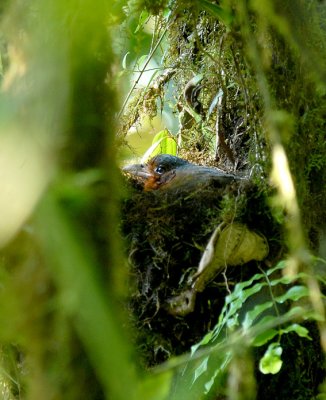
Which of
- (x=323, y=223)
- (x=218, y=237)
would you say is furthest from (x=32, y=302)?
(x=323, y=223)

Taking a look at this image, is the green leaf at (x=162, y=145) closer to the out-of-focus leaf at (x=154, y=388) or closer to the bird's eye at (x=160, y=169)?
the bird's eye at (x=160, y=169)

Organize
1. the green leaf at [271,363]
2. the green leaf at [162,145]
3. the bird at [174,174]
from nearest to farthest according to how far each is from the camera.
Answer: the green leaf at [271,363] < the bird at [174,174] < the green leaf at [162,145]

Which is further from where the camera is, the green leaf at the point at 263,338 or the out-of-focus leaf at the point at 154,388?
the green leaf at the point at 263,338

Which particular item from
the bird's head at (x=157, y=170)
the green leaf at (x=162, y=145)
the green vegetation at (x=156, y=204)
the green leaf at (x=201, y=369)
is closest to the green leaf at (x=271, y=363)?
the green vegetation at (x=156, y=204)

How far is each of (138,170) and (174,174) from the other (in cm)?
11

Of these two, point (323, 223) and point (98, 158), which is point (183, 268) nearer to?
point (323, 223)

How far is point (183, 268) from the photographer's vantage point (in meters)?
1.14

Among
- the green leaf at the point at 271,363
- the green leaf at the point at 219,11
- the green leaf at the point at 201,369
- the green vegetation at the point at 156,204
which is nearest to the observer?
the green vegetation at the point at 156,204

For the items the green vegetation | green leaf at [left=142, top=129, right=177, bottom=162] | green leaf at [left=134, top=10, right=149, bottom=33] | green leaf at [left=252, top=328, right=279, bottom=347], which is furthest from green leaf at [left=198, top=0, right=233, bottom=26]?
green leaf at [left=142, top=129, right=177, bottom=162]

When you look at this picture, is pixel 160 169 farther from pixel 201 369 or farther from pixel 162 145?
pixel 201 369

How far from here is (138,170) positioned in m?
1.44

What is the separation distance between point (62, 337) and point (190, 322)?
0.77 meters

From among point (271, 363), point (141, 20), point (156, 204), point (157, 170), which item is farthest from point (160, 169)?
point (271, 363)

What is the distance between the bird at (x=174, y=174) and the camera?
125cm
